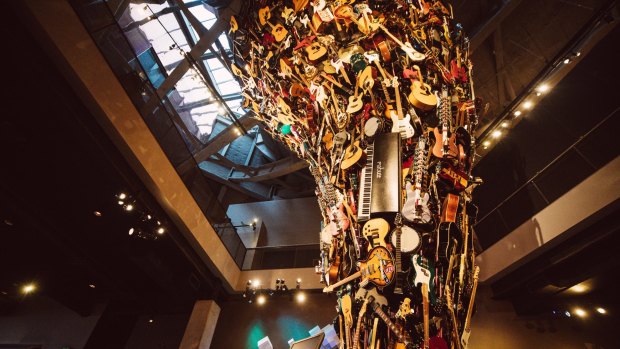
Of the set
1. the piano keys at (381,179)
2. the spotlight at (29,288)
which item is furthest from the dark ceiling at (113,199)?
the piano keys at (381,179)

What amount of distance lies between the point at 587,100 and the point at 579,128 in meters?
0.65

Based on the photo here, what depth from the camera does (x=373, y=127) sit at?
6.89 ft

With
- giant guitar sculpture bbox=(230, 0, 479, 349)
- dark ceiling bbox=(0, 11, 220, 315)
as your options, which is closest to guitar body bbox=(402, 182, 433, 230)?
giant guitar sculpture bbox=(230, 0, 479, 349)

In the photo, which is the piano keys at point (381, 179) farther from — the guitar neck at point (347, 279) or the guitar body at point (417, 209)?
the guitar neck at point (347, 279)

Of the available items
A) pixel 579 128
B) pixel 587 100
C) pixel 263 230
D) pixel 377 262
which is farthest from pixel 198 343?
pixel 587 100

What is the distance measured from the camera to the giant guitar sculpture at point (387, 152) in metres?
1.57

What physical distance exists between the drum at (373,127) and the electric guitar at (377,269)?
823 millimetres

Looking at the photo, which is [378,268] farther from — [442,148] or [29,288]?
[29,288]

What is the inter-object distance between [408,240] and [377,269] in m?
0.24

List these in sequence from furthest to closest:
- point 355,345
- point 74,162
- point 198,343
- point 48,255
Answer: point 48,255, point 198,343, point 74,162, point 355,345

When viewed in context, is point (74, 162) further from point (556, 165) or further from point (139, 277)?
point (556, 165)

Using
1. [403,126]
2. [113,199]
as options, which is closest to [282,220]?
[113,199]

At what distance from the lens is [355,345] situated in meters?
1.52

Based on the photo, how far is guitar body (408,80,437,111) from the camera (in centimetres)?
217
